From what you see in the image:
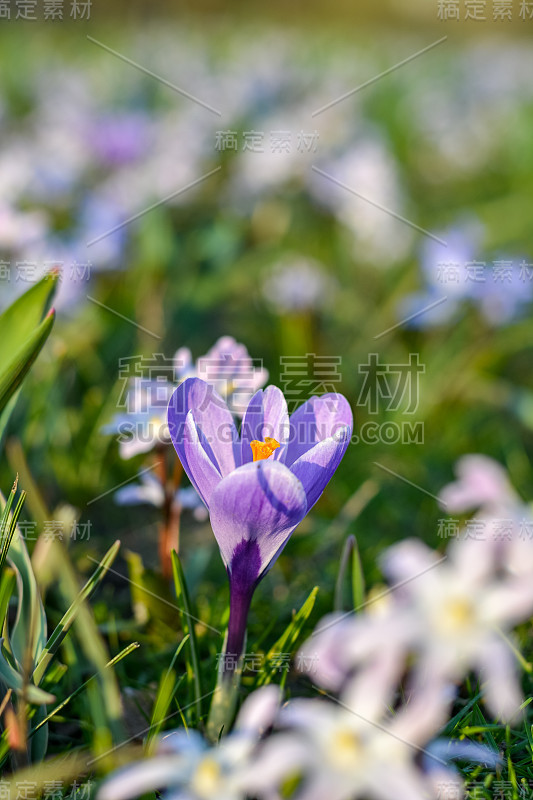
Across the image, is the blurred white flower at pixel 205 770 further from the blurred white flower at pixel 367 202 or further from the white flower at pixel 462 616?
the blurred white flower at pixel 367 202

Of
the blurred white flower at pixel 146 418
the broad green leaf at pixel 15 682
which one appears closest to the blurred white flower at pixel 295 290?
the blurred white flower at pixel 146 418

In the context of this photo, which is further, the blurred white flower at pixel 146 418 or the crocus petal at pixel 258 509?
the blurred white flower at pixel 146 418

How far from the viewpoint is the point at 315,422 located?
0.83 m

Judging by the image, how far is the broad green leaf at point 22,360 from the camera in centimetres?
93

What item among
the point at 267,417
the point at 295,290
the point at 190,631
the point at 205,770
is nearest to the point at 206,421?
the point at 267,417

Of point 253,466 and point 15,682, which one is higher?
point 253,466

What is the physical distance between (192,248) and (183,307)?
1.44 feet

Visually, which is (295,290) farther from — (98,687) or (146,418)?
(98,687)

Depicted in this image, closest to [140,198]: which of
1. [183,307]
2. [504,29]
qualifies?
[183,307]

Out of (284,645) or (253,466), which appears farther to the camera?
(284,645)

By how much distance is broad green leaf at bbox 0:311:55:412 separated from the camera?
3.06 ft

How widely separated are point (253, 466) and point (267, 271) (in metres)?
1.83

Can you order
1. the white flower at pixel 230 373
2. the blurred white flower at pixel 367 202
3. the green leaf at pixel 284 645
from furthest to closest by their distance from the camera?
the blurred white flower at pixel 367 202
the white flower at pixel 230 373
the green leaf at pixel 284 645

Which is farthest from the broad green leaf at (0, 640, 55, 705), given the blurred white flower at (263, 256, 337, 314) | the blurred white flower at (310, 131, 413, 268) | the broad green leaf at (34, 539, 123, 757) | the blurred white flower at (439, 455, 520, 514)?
the blurred white flower at (310, 131, 413, 268)
